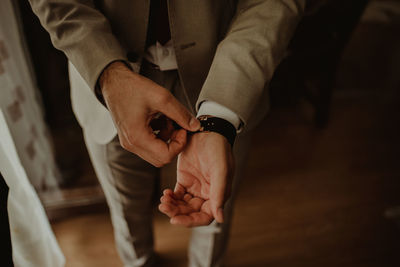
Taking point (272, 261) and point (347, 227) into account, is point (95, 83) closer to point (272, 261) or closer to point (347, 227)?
point (272, 261)

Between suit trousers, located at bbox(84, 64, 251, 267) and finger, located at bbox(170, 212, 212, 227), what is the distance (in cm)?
29

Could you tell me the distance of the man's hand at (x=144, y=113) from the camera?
1.89 feet

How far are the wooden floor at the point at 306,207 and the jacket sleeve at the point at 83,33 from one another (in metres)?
0.94

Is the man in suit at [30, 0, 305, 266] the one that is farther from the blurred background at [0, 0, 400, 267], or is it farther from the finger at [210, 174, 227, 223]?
the blurred background at [0, 0, 400, 267]

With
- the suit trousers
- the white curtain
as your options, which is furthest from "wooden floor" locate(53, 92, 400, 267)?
the white curtain

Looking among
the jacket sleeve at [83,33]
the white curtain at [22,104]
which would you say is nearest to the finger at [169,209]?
the jacket sleeve at [83,33]

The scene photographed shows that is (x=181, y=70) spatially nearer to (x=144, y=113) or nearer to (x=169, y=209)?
(x=144, y=113)

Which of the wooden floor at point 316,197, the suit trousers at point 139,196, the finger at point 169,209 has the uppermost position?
the finger at point 169,209

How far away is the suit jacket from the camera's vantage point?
64 cm

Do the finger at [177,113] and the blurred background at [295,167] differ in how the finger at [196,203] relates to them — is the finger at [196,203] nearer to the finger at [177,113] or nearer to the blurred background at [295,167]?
the finger at [177,113]

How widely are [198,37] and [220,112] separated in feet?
0.63

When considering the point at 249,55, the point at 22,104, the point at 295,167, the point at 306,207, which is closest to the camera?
the point at 249,55

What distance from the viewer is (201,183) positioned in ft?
2.08

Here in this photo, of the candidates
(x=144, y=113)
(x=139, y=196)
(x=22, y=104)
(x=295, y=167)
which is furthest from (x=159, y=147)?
(x=295, y=167)
